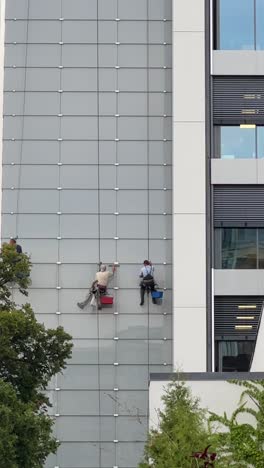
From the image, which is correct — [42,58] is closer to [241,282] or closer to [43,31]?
[43,31]

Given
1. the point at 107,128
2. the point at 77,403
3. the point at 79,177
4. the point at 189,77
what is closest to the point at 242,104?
the point at 189,77

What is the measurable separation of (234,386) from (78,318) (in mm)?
18957

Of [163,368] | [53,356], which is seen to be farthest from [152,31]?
[53,356]

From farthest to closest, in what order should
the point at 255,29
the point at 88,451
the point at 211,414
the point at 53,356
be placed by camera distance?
1. the point at 255,29
2. the point at 88,451
3. the point at 53,356
4. the point at 211,414

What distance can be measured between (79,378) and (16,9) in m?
13.5

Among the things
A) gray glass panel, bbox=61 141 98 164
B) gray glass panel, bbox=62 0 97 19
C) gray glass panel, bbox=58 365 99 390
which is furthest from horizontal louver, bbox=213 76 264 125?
gray glass panel, bbox=58 365 99 390

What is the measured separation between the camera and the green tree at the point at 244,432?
32906 mm

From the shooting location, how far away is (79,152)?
55.2 m

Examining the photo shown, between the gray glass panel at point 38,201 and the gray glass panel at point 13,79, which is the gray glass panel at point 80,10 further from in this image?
the gray glass panel at point 38,201

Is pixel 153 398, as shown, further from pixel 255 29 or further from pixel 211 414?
pixel 255 29

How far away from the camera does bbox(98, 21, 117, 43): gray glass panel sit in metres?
56.2

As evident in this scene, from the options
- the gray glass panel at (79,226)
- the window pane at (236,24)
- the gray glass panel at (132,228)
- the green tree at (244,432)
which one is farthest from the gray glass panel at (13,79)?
the green tree at (244,432)

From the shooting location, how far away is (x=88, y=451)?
52.1 m

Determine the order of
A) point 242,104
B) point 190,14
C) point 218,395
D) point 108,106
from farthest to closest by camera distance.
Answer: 1. point 108,106
2. point 190,14
3. point 242,104
4. point 218,395
